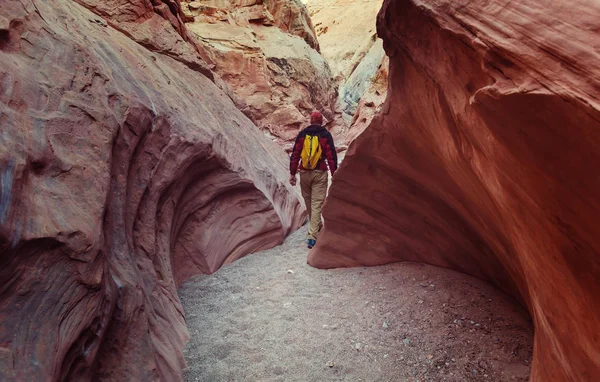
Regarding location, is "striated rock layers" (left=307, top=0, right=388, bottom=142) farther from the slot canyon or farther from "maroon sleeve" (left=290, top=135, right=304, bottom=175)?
the slot canyon

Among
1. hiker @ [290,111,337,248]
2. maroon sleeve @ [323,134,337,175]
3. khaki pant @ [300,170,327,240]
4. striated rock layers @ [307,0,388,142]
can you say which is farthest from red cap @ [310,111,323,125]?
striated rock layers @ [307,0,388,142]

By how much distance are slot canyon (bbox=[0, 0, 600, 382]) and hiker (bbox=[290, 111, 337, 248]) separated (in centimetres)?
58

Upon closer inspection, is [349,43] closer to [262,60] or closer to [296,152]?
[262,60]

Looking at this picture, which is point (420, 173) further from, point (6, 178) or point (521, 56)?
point (6, 178)

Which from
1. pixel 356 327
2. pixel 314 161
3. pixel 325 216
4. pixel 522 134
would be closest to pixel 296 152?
pixel 314 161

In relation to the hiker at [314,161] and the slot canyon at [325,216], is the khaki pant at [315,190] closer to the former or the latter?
the hiker at [314,161]

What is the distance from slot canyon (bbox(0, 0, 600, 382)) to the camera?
131 cm

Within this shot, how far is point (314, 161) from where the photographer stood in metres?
5.25

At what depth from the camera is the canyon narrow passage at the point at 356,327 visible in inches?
104

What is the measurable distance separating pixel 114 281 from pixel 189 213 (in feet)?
6.94

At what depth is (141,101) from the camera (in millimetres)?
3344

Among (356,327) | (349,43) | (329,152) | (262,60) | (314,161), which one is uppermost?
(349,43)

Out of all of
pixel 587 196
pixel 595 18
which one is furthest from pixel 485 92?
pixel 587 196

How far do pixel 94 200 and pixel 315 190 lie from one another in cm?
353
